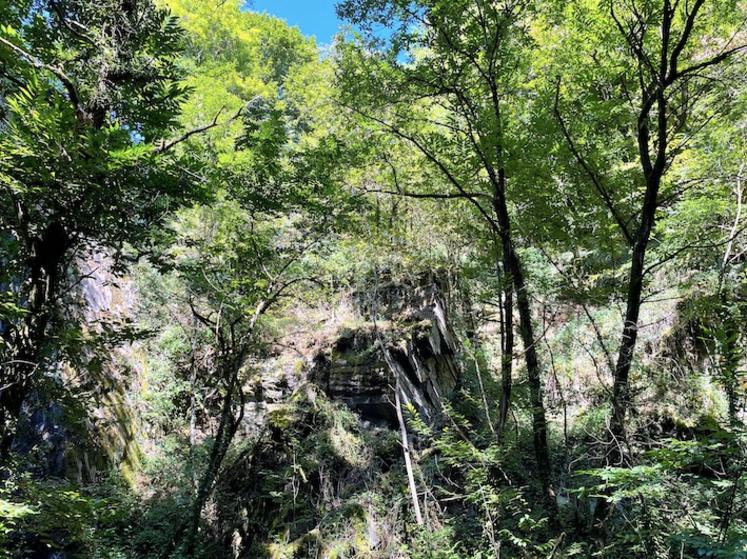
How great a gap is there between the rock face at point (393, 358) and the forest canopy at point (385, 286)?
7 cm

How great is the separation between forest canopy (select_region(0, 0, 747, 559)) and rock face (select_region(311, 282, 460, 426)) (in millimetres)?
67

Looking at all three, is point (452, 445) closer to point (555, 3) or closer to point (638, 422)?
point (638, 422)

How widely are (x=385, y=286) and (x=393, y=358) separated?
Answer: 177cm

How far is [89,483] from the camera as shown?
6973mm

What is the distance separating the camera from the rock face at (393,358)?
8.61 meters

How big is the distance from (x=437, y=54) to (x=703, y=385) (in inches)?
266

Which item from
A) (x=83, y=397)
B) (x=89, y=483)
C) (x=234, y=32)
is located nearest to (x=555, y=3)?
(x=83, y=397)

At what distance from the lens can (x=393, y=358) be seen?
8.83 metres

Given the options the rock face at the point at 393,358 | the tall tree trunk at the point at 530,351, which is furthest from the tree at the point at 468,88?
the rock face at the point at 393,358

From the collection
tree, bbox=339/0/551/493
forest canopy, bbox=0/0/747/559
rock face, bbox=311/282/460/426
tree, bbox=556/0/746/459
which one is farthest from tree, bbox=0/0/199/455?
rock face, bbox=311/282/460/426

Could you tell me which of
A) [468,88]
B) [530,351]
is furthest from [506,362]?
[468,88]

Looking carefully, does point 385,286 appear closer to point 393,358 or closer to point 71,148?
point 393,358

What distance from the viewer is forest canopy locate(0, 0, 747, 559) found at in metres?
3.51

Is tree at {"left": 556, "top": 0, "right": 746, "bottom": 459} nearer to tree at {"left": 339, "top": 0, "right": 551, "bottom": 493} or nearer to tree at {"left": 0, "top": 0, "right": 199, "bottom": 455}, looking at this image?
tree at {"left": 339, "top": 0, "right": 551, "bottom": 493}
